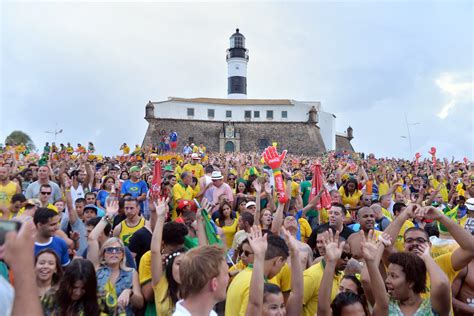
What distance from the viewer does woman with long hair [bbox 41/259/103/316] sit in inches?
125

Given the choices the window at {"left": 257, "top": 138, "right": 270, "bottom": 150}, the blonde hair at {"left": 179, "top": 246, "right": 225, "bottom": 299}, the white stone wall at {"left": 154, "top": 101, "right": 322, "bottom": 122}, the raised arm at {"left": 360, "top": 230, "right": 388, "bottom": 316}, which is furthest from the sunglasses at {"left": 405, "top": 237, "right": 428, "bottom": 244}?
the white stone wall at {"left": 154, "top": 101, "right": 322, "bottom": 122}

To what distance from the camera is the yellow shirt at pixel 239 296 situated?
3346 millimetres

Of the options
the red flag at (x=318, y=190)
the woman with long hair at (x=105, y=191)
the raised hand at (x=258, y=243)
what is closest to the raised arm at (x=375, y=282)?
the raised hand at (x=258, y=243)

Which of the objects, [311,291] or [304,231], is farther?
[304,231]

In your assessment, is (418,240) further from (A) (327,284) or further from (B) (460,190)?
(B) (460,190)

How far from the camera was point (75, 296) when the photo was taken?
3215 millimetres

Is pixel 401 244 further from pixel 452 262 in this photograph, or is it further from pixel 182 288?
pixel 182 288

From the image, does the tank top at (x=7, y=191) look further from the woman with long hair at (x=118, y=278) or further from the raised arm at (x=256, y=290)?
the raised arm at (x=256, y=290)

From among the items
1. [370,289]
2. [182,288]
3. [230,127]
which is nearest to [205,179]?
[370,289]

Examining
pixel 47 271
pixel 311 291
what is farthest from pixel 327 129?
pixel 47 271

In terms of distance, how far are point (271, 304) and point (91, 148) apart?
1977cm

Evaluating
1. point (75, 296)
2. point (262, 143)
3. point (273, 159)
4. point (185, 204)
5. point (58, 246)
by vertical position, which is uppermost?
point (262, 143)

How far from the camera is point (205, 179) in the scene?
8875 mm

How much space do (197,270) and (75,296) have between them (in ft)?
4.43
